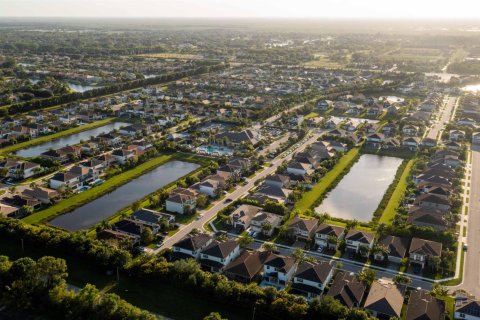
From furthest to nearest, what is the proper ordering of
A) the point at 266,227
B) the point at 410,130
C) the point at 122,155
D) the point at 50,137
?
the point at 410,130 → the point at 50,137 → the point at 122,155 → the point at 266,227

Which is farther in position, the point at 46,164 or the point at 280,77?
the point at 280,77

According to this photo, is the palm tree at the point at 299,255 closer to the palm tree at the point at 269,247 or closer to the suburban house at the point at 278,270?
the suburban house at the point at 278,270

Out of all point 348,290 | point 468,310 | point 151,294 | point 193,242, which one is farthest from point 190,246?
point 468,310

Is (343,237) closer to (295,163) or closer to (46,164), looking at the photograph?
(295,163)

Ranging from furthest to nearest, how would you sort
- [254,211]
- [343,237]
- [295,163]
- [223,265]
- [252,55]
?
1. [252,55]
2. [295,163]
3. [254,211]
4. [343,237]
5. [223,265]

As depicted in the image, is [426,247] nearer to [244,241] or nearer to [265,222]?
[265,222]

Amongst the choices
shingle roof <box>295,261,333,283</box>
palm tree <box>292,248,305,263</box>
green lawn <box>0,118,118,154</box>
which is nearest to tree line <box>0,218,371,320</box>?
shingle roof <box>295,261,333,283</box>

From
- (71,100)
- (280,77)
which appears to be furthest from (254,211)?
(280,77)
